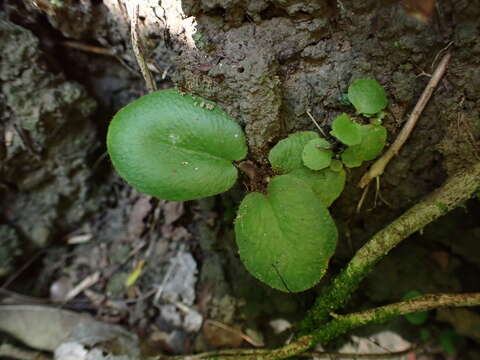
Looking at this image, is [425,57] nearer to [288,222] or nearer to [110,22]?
[288,222]

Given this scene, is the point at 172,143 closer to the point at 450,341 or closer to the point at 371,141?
the point at 371,141

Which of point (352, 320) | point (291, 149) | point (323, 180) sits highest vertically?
point (291, 149)

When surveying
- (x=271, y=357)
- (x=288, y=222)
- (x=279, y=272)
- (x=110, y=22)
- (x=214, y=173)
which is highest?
(x=110, y=22)

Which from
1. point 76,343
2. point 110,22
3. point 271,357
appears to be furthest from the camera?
point 76,343

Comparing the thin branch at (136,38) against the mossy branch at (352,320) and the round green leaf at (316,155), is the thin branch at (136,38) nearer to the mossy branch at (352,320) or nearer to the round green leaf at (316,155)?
the round green leaf at (316,155)

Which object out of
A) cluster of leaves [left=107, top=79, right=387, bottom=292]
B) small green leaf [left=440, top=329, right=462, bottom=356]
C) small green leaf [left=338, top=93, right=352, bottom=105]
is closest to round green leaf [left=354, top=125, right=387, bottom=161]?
cluster of leaves [left=107, top=79, right=387, bottom=292]

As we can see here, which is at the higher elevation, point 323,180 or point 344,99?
point 344,99

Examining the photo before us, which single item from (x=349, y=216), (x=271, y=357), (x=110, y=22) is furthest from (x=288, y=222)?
(x=110, y=22)

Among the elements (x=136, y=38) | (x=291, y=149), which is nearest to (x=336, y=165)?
(x=291, y=149)
